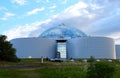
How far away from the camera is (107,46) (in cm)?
14100

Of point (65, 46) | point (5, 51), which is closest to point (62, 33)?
point (65, 46)

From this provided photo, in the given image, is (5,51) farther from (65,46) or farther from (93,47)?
(65,46)

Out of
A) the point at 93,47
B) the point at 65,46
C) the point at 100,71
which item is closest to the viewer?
the point at 100,71

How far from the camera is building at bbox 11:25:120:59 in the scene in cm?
13875

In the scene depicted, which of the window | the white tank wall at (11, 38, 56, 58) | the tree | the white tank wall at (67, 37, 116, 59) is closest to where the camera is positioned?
the tree

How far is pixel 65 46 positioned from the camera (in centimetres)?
14800

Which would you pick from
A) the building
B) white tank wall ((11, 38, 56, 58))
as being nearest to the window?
the building

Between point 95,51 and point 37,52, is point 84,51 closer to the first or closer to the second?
point 95,51

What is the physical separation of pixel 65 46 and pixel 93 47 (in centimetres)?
1502

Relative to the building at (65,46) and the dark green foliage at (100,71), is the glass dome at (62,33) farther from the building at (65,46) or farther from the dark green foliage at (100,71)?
the dark green foliage at (100,71)

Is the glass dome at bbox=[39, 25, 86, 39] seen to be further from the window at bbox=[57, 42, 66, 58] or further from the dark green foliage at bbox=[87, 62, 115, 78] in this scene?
the dark green foliage at bbox=[87, 62, 115, 78]

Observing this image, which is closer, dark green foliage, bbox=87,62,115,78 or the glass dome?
dark green foliage, bbox=87,62,115,78

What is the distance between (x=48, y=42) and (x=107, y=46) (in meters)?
25.6

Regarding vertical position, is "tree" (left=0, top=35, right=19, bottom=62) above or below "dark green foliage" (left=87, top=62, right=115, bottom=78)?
above
